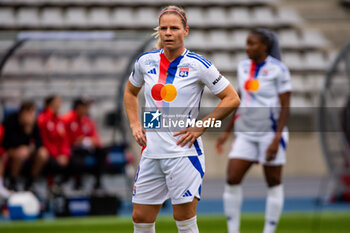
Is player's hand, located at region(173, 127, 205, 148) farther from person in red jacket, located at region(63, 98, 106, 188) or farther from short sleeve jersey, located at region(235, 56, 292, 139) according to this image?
person in red jacket, located at region(63, 98, 106, 188)

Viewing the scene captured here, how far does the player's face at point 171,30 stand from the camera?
133 inches

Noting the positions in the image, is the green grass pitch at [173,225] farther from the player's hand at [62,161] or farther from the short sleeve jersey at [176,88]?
the short sleeve jersey at [176,88]

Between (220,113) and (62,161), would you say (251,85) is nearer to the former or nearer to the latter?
(220,113)

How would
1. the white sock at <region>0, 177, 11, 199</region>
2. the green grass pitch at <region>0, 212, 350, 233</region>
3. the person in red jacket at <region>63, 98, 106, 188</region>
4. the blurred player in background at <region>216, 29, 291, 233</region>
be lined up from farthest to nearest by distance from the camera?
the person in red jacket at <region>63, 98, 106, 188</region>, the white sock at <region>0, 177, 11, 199</region>, the green grass pitch at <region>0, 212, 350, 233</region>, the blurred player in background at <region>216, 29, 291, 233</region>

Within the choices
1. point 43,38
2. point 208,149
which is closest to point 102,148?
point 43,38

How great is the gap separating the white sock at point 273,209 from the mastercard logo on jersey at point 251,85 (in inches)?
36.9

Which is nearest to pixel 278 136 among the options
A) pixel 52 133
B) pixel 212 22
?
pixel 52 133

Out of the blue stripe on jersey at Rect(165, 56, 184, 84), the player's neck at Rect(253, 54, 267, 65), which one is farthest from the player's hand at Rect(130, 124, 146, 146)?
the player's neck at Rect(253, 54, 267, 65)

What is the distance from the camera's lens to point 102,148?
838 centimetres

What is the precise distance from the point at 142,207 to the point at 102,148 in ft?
16.1

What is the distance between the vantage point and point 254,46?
17.7 ft

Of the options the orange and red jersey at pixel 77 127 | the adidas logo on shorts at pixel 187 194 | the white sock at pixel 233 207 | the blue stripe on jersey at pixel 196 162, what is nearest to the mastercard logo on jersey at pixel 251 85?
the white sock at pixel 233 207

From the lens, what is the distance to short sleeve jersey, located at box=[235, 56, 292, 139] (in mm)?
5434

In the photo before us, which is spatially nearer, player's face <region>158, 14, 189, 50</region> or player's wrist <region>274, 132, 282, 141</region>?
player's face <region>158, 14, 189, 50</region>
